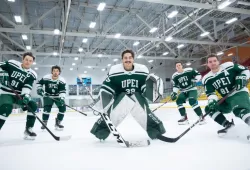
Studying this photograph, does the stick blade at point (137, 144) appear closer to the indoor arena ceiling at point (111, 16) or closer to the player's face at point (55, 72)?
the player's face at point (55, 72)

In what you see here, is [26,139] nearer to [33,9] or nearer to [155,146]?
[155,146]

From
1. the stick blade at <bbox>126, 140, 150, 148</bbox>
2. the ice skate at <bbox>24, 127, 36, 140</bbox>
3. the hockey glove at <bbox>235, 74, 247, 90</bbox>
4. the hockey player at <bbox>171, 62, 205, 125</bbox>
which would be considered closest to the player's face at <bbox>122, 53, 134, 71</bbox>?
the stick blade at <bbox>126, 140, 150, 148</bbox>

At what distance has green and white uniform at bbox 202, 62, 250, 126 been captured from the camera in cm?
221

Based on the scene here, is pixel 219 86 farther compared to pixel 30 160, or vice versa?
pixel 219 86

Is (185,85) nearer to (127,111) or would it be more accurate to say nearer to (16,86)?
(127,111)

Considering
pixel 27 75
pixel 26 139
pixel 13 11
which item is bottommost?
pixel 26 139

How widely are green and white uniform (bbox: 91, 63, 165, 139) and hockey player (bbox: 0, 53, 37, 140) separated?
38.7 inches

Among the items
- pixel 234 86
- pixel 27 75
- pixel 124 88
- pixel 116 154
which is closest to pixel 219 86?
pixel 234 86

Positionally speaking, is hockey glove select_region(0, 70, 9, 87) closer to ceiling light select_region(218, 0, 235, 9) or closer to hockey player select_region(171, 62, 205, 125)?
hockey player select_region(171, 62, 205, 125)

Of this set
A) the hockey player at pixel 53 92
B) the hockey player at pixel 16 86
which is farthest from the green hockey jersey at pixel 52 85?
the hockey player at pixel 16 86

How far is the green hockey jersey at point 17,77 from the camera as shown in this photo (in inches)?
102

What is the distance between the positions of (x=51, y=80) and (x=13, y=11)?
7445mm

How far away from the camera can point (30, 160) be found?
156cm

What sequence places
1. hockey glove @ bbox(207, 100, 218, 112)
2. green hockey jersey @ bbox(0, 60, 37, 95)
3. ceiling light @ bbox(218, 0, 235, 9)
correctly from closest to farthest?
hockey glove @ bbox(207, 100, 218, 112)
green hockey jersey @ bbox(0, 60, 37, 95)
ceiling light @ bbox(218, 0, 235, 9)
